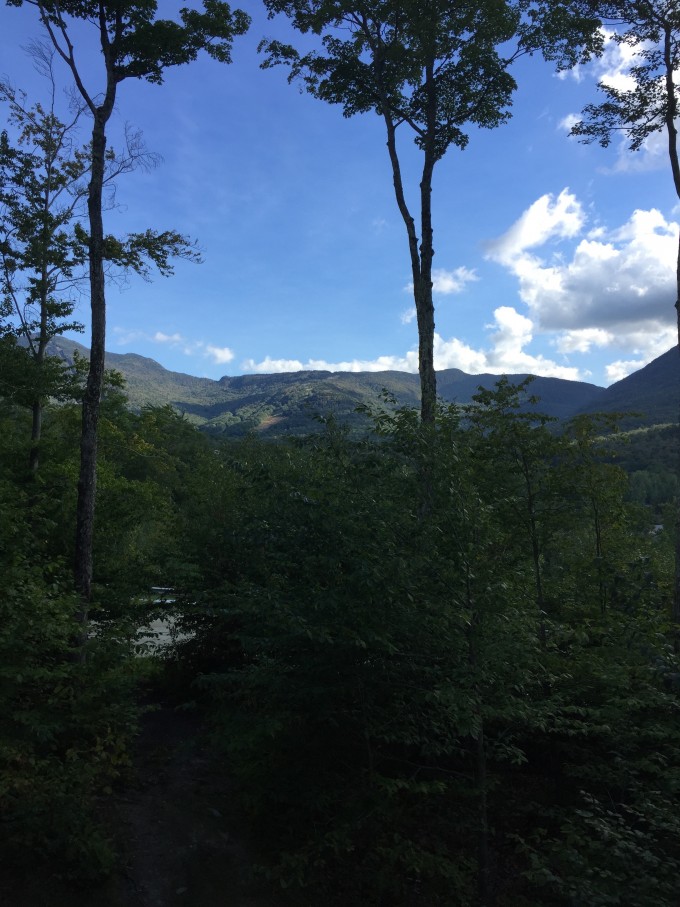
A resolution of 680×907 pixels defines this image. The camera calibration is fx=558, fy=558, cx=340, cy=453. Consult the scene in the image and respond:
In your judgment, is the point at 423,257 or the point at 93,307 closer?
the point at 93,307

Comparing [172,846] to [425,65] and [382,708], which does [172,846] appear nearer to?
[382,708]

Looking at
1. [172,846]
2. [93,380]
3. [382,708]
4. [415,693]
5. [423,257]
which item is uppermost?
[423,257]

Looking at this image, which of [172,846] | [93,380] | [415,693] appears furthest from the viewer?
[93,380]

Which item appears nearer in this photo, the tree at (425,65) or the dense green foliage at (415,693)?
the dense green foliage at (415,693)

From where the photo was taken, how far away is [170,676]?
1222 centimetres

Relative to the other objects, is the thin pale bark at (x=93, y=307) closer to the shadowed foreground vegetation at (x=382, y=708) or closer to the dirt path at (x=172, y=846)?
the shadowed foreground vegetation at (x=382, y=708)

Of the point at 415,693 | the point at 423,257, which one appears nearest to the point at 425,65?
A: the point at 423,257

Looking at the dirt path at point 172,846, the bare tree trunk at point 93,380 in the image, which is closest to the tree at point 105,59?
the bare tree trunk at point 93,380

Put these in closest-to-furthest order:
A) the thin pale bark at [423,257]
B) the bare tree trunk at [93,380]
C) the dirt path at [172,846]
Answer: the dirt path at [172,846] < the bare tree trunk at [93,380] < the thin pale bark at [423,257]

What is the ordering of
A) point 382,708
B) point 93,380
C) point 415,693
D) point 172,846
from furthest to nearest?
point 93,380
point 172,846
point 382,708
point 415,693

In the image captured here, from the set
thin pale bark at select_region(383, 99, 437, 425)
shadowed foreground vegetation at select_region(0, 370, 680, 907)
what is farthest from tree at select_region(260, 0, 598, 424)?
shadowed foreground vegetation at select_region(0, 370, 680, 907)

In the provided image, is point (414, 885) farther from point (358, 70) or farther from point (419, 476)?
point (358, 70)

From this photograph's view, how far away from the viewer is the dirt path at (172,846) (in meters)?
6.12

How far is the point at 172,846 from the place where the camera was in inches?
284
